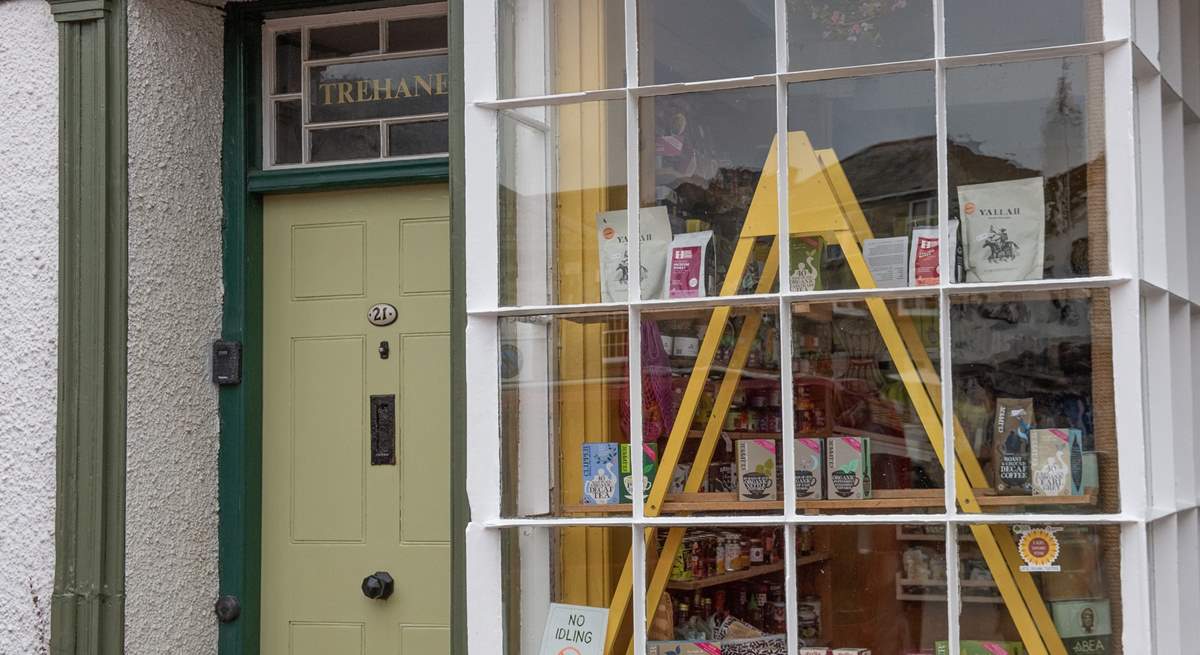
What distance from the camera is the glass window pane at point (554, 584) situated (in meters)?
3.88

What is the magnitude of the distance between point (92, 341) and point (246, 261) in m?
0.63

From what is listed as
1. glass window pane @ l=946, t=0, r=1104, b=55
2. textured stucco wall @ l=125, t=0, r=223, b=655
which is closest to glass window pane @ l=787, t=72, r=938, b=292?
glass window pane @ l=946, t=0, r=1104, b=55

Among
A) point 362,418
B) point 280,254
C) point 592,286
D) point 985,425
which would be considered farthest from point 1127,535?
point 280,254

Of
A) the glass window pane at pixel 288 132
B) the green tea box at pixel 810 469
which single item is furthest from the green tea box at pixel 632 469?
the glass window pane at pixel 288 132

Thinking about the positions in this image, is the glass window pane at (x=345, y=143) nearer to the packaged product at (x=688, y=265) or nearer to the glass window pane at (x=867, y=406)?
the packaged product at (x=688, y=265)

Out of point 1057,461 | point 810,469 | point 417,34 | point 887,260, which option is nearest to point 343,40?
point 417,34

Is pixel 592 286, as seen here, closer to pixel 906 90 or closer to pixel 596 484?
pixel 596 484

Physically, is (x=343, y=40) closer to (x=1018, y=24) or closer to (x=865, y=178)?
(x=865, y=178)

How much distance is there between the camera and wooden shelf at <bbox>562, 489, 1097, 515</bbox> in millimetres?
3453

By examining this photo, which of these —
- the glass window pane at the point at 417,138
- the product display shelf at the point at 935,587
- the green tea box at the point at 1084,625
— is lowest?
the green tea box at the point at 1084,625

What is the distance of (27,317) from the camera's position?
4.51m

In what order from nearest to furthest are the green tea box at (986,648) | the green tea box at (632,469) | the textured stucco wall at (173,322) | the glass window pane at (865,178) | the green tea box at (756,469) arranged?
the green tea box at (986,648), the glass window pane at (865,178), the green tea box at (756,469), the green tea box at (632,469), the textured stucco wall at (173,322)

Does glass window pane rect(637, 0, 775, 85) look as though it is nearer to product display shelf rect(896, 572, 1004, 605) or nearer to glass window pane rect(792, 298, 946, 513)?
glass window pane rect(792, 298, 946, 513)

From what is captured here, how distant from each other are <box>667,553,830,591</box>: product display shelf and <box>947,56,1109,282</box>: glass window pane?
0.84 m
